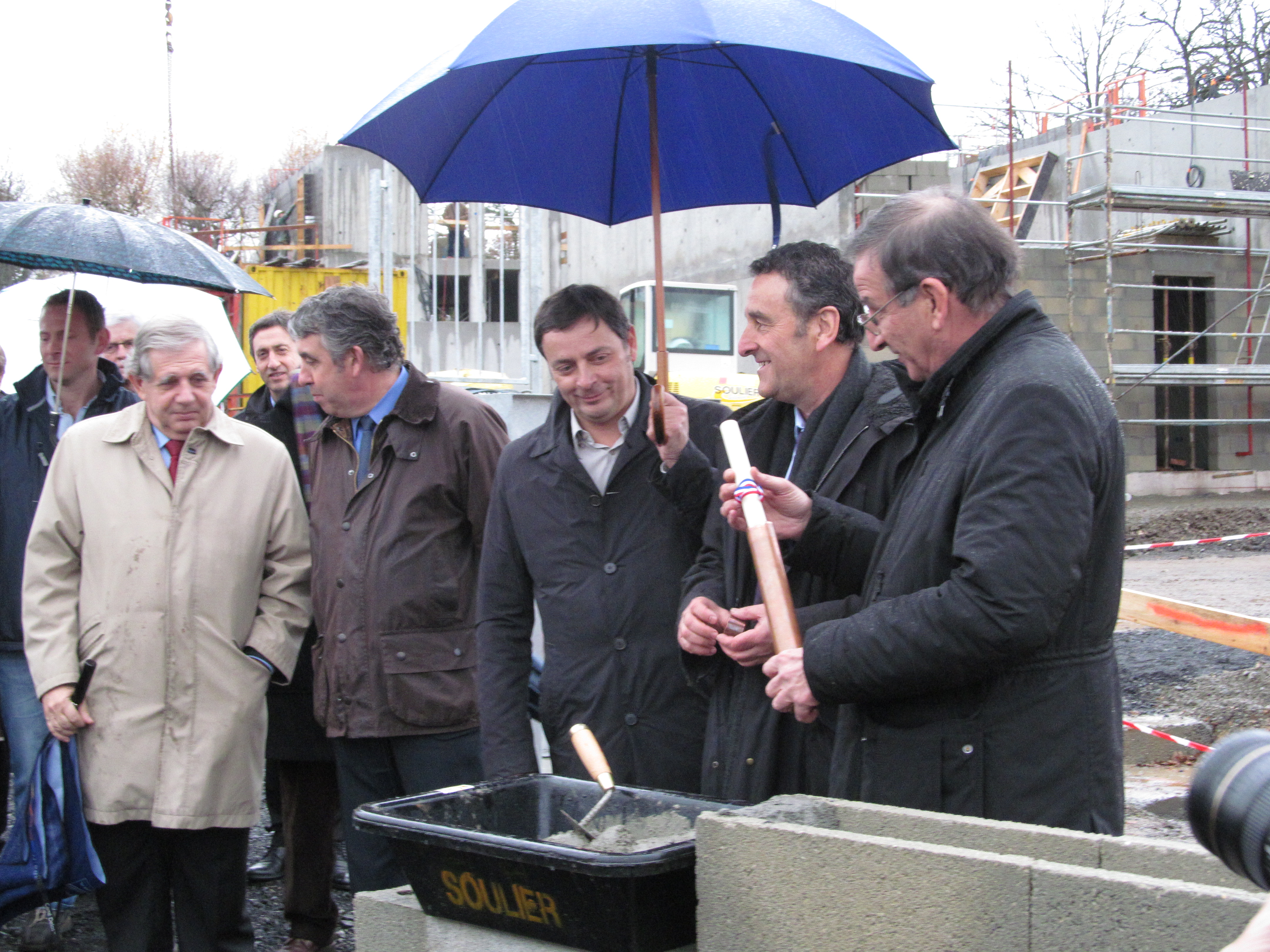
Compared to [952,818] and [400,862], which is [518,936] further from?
[952,818]

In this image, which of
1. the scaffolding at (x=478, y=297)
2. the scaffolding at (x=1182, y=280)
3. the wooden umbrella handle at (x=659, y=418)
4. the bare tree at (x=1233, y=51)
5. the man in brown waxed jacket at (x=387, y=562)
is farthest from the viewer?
the bare tree at (x=1233, y=51)

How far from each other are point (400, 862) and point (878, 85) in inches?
90.0

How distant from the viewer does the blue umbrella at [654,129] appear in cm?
327

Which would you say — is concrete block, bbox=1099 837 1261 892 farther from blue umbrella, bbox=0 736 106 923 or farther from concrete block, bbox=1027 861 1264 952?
blue umbrella, bbox=0 736 106 923

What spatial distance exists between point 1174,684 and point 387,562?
5.01 m

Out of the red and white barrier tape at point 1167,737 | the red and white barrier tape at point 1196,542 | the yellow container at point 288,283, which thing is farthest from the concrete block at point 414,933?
the yellow container at point 288,283

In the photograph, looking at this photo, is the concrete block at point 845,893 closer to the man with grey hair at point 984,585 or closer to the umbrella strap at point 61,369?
the man with grey hair at point 984,585

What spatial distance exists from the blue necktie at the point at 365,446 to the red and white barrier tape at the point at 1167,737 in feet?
12.1

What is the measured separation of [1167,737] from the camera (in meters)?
5.55

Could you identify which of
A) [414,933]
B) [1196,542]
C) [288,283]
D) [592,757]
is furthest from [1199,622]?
[288,283]

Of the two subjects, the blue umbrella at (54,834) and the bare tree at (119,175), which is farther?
the bare tree at (119,175)

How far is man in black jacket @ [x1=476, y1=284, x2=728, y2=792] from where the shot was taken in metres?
3.02

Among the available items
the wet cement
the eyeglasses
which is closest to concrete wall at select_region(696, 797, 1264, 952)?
the wet cement

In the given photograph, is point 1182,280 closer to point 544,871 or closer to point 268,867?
point 268,867
